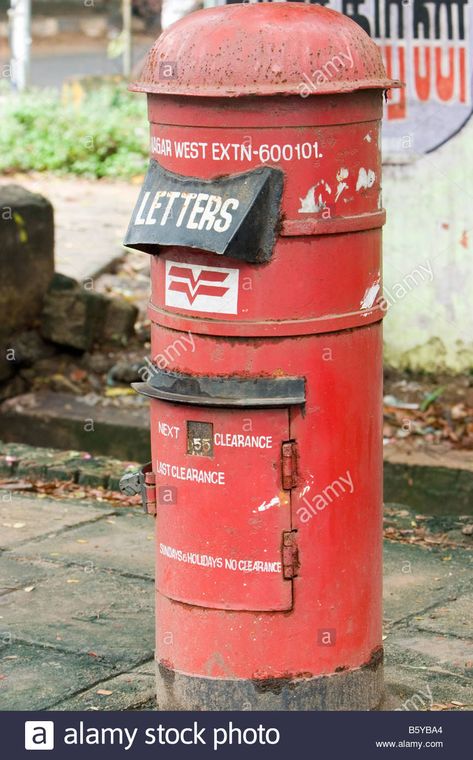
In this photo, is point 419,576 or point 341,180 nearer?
point 341,180

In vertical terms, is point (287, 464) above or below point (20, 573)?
above

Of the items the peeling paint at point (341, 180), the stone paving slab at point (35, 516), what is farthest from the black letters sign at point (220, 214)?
the stone paving slab at point (35, 516)

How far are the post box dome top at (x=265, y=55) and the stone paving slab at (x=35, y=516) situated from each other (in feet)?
9.01

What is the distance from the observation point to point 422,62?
300 inches

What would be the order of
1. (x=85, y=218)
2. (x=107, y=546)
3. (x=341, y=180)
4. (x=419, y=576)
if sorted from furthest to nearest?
(x=85, y=218) → (x=107, y=546) → (x=419, y=576) → (x=341, y=180)

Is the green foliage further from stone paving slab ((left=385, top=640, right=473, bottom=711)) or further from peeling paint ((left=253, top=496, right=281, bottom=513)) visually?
peeling paint ((left=253, top=496, right=281, bottom=513))

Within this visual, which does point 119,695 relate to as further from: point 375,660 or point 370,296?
point 370,296

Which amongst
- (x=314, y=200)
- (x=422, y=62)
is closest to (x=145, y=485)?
(x=314, y=200)

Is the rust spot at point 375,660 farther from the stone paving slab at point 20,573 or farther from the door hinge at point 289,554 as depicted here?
the stone paving slab at point 20,573

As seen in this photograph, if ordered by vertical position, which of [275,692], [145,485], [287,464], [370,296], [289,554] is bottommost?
[275,692]

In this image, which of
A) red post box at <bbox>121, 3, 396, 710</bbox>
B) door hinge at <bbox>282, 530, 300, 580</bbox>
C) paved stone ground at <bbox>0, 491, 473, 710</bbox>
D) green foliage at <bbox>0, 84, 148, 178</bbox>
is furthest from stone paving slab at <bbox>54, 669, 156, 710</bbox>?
green foliage at <bbox>0, 84, 148, 178</bbox>

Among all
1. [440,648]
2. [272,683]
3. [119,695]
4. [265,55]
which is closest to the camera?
[265,55]
